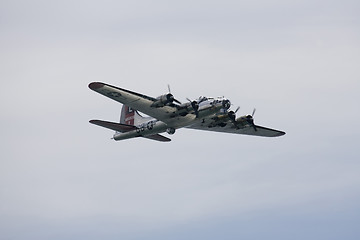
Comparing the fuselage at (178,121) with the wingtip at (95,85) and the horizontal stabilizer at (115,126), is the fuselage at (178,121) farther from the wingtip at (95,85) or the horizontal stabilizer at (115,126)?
the wingtip at (95,85)

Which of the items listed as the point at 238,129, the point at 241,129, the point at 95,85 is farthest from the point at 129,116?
the point at 241,129

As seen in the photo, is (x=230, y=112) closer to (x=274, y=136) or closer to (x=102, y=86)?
(x=274, y=136)

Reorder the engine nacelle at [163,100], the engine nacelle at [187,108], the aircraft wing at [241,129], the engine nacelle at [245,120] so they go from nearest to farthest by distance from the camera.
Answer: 1. the engine nacelle at [163,100]
2. the engine nacelle at [187,108]
3. the engine nacelle at [245,120]
4. the aircraft wing at [241,129]

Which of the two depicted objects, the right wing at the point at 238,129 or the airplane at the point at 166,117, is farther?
the right wing at the point at 238,129

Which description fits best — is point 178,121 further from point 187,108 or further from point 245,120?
point 245,120

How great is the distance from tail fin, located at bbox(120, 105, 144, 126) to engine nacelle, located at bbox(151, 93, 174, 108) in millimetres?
8445

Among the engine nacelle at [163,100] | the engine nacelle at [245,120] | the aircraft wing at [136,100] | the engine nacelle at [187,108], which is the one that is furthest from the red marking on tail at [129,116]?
the engine nacelle at [245,120]

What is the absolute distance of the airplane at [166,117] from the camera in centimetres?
8031

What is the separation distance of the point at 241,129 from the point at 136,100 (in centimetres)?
1838

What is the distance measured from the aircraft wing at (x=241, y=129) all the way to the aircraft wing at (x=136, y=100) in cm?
881

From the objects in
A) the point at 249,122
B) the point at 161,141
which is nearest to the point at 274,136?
the point at 249,122

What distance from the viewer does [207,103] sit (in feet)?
270

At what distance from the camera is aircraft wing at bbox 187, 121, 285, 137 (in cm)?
9176

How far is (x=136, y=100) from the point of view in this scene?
80.7 metres
